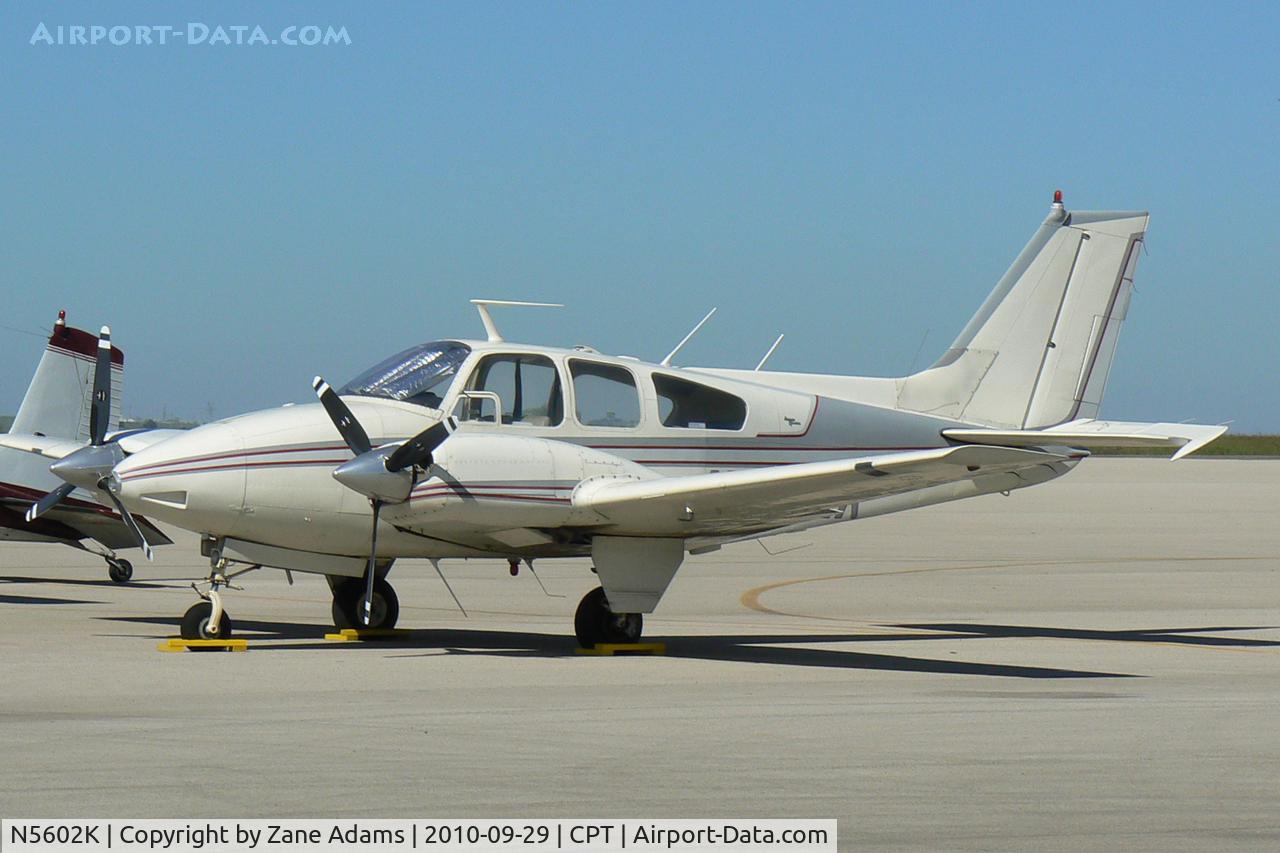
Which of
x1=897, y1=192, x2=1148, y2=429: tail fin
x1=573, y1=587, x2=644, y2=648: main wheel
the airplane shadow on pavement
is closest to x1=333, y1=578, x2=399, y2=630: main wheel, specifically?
the airplane shadow on pavement

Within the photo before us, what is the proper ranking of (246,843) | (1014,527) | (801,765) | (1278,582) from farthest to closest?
(1014,527) < (1278,582) < (801,765) < (246,843)

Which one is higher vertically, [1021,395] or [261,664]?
[1021,395]

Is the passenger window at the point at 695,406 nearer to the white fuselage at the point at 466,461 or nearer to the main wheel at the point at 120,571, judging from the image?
the white fuselage at the point at 466,461

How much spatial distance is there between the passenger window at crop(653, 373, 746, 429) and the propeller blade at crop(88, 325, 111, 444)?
5526 mm

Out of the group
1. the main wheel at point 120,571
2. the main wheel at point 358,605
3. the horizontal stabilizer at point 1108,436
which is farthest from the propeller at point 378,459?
the main wheel at point 120,571

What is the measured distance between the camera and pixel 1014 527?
38.3 metres

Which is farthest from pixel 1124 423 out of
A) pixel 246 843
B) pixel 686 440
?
pixel 246 843

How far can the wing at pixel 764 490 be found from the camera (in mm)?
12562

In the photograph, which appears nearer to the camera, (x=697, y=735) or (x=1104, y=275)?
(x=697, y=735)

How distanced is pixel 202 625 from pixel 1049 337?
9286mm

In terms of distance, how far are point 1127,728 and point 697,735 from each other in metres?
2.68

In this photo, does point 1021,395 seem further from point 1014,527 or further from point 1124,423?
point 1014,527

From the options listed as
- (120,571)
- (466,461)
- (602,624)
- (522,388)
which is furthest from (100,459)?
(120,571)

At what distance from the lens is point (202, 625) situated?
13977 millimetres
